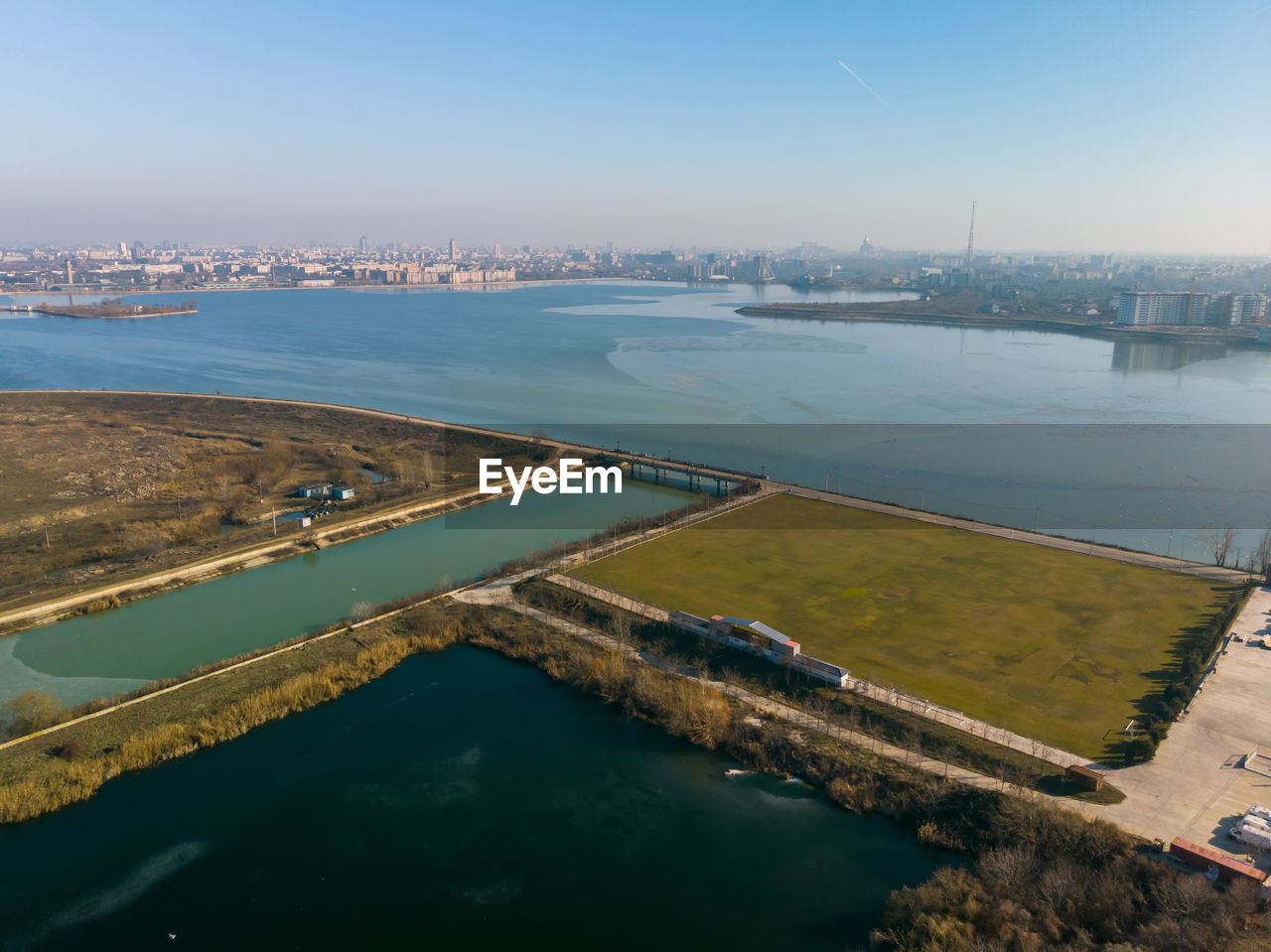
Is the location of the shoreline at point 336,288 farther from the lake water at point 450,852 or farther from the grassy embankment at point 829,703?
the lake water at point 450,852

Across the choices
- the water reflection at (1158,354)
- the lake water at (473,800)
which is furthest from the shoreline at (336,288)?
the lake water at (473,800)

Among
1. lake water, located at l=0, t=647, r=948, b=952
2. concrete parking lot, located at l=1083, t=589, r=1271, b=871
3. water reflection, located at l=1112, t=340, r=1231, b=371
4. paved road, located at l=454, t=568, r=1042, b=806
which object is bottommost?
lake water, located at l=0, t=647, r=948, b=952

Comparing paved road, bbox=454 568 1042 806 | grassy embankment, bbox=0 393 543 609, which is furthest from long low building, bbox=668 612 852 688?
grassy embankment, bbox=0 393 543 609

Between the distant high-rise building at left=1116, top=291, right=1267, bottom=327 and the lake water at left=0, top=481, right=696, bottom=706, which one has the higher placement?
the distant high-rise building at left=1116, top=291, right=1267, bottom=327

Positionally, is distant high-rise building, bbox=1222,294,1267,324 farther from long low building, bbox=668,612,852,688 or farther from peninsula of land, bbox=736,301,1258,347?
long low building, bbox=668,612,852,688

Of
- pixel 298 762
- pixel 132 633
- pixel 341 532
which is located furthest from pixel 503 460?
pixel 298 762

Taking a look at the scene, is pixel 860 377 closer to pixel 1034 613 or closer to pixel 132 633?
pixel 1034 613

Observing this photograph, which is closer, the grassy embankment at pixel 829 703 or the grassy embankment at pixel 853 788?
the grassy embankment at pixel 853 788
